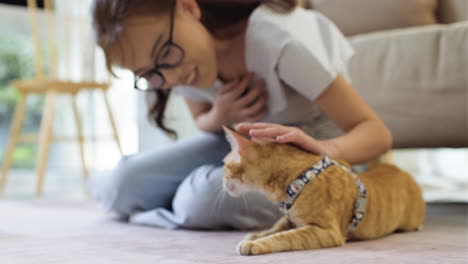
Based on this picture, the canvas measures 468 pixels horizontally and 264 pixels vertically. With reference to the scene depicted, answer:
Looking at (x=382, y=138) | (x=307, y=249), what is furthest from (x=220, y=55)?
(x=307, y=249)

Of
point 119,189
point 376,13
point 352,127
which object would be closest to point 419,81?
point 376,13

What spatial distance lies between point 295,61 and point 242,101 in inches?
6.9

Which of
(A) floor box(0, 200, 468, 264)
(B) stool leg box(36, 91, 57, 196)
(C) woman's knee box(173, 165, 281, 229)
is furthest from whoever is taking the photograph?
(B) stool leg box(36, 91, 57, 196)

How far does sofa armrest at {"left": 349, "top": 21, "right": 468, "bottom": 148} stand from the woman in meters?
0.34

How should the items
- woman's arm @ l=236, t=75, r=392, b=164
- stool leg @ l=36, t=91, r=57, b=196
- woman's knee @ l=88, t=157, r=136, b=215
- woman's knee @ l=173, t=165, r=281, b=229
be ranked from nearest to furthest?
woman's arm @ l=236, t=75, r=392, b=164
woman's knee @ l=173, t=165, r=281, b=229
woman's knee @ l=88, t=157, r=136, b=215
stool leg @ l=36, t=91, r=57, b=196

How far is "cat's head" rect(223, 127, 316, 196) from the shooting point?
782 mm

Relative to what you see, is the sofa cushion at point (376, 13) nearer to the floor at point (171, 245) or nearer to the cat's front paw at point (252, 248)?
the floor at point (171, 245)

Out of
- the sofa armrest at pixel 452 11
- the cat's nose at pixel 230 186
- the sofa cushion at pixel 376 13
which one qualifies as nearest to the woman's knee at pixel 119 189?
the cat's nose at pixel 230 186

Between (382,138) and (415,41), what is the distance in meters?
0.54

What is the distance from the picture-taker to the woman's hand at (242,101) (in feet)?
3.55

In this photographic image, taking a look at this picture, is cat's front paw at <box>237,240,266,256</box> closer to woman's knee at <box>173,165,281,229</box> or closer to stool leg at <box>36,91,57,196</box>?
woman's knee at <box>173,165,281,229</box>

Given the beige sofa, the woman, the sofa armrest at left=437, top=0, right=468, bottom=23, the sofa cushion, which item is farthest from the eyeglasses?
the sofa armrest at left=437, top=0, right=468, bottom=23

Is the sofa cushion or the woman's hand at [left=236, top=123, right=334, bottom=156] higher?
the sofa cushion

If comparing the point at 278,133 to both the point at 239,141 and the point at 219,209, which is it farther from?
the point at 219,209
